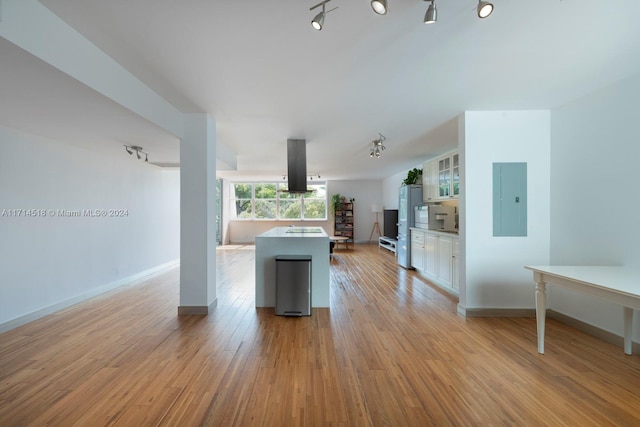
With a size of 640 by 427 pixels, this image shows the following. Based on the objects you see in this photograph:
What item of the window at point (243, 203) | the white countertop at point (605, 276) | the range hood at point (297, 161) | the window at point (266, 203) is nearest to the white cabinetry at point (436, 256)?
the white countertop at point (605, 276)

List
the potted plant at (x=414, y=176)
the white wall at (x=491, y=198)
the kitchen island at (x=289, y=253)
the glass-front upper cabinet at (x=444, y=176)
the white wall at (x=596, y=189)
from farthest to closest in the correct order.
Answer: the potted plant at (x=414, y=176), the glass-front upper cabinet at (x=444, y=176), the kitchen island at (x=289, y=253), the white wall at (x=491, y=198), the white wall at (x=596, y=189)

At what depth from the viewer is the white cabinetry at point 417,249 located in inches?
215

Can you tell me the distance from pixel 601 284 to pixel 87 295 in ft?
19.7

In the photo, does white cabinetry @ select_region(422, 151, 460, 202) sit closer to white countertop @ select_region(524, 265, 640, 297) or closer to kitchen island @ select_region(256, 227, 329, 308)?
white countertop @ select_region(524, 265, 640, 297)

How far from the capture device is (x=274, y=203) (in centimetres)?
1093

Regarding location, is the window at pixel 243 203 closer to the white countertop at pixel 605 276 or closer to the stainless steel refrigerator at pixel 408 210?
the stainless steel refrigerator at pixel 408 210

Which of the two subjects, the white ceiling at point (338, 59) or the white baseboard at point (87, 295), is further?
the white baseboard at point (87, 295)

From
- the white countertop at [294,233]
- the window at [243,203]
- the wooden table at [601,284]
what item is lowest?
the wooden table at [601,284]

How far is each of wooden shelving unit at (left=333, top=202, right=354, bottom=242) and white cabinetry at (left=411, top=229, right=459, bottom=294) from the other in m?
4.72

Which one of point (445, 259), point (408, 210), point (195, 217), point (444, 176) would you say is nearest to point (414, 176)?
point (408, 210)

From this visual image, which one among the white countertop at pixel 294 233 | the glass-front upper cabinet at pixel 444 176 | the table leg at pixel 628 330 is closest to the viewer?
the table leg at pixel 628 330

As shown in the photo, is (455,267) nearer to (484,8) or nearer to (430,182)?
(430,182)

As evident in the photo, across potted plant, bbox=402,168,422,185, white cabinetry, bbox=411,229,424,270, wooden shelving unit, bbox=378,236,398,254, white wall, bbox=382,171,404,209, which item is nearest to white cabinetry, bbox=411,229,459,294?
white cabinetry, bbox=411,229,424,270

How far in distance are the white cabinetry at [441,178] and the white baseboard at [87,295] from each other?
6006mm
